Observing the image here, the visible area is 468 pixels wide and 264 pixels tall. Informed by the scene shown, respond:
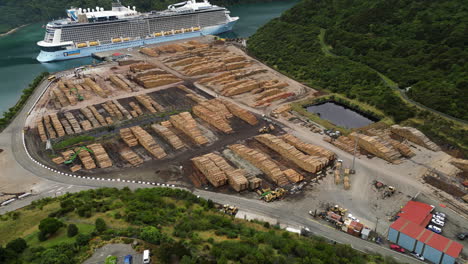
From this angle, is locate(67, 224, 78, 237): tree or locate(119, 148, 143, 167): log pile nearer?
locate(67, 224, 78, 237): tree

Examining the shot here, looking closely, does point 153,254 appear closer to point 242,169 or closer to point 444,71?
point 242,169

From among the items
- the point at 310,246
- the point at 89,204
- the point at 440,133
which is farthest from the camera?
the point at 440,133

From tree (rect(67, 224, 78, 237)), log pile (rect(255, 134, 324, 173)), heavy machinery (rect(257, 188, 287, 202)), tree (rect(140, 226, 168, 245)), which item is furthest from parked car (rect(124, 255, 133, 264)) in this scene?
log pile (rect(255, 134, 324, 173))

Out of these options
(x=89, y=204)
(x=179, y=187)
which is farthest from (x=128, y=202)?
(x=179, y=187)

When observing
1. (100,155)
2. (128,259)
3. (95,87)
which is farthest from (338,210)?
(95,87)

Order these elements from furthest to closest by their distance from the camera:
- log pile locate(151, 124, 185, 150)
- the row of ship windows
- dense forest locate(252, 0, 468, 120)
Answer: the row of ship windows
dense forest locate(252, 0, 468, 120)
log pile locate(151, 124, 185, 150)

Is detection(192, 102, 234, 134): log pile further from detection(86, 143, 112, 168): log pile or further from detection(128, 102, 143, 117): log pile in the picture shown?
detection(86, 143, 112, 168): log pile

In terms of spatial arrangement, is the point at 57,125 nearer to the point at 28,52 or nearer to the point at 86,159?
the point at 86,159
